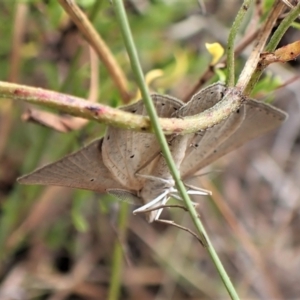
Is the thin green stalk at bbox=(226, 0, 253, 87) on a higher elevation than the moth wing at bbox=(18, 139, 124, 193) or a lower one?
higher

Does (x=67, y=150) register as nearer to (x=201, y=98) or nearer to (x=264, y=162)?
(x=201, y=98)

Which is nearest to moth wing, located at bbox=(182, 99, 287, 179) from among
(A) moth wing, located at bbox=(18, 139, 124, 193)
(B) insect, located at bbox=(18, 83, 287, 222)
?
(B) insect, located at bbox=(18, 83, 287, 222)

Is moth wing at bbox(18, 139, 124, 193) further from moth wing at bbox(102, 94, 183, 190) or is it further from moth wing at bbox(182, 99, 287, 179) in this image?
moth wing at bbox(182, 99, 287, 179)

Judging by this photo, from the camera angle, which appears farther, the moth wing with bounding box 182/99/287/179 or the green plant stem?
the moth wing with bounding box 182/99/287/179

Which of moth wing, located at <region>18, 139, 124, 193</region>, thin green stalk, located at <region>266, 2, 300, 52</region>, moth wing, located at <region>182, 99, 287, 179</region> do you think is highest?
thin green stalk, located at <region>266, 2, 300, 52</region>

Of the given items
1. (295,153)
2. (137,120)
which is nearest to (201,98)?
(137,120)

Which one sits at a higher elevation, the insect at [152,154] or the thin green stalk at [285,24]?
the thin green stalk at [285,24]

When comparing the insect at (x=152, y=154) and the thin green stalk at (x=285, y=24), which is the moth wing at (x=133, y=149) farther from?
the thin green stalk at (x=285, y=24)

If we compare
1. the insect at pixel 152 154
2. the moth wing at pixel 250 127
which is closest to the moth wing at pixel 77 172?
the insect at pixel 152 154
